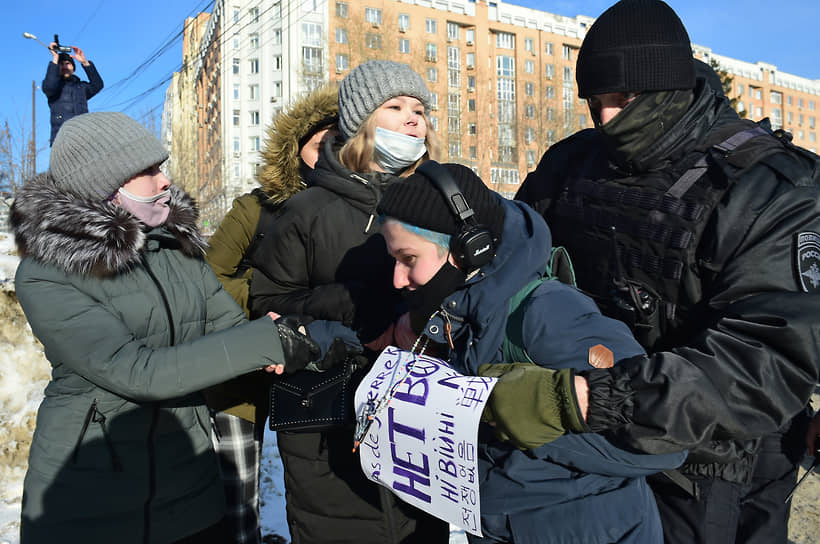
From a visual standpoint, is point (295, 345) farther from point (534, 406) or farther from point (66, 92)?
point (66, 92)

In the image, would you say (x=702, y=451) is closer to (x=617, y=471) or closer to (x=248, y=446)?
(x=617, y=471)

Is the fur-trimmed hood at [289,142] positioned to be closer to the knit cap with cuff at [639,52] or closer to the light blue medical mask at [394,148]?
the light blue medical mask at [394,148]

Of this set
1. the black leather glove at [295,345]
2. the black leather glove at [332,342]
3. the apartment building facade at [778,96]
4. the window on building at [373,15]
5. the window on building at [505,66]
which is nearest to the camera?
the black leather glove at [295,345]

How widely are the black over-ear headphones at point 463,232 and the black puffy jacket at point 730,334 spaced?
453mm

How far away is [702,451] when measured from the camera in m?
1.62

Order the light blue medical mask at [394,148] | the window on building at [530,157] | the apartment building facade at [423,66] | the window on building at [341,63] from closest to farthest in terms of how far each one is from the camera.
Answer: the light blue medical mask at [394,148]
the apartment building facade at [423,66]
the window on building at [341,63]
the window on building at [530,157]

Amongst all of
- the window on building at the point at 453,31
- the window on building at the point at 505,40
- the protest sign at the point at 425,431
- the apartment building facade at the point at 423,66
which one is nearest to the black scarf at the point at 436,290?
the protest sign at the point at 425,431

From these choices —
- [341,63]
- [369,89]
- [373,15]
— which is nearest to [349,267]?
[369,89]

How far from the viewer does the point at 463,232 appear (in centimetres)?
162

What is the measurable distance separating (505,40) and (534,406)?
60.0 m

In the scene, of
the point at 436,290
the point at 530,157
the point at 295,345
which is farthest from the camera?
the point at 530,157

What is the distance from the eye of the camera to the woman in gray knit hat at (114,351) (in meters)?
1.93

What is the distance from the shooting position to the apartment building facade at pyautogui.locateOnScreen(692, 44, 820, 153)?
77750 millimetres

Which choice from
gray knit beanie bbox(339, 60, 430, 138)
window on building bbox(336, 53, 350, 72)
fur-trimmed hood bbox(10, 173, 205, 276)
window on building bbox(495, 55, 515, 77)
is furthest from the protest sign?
window on building bbox(495, 55, 515, 77)
